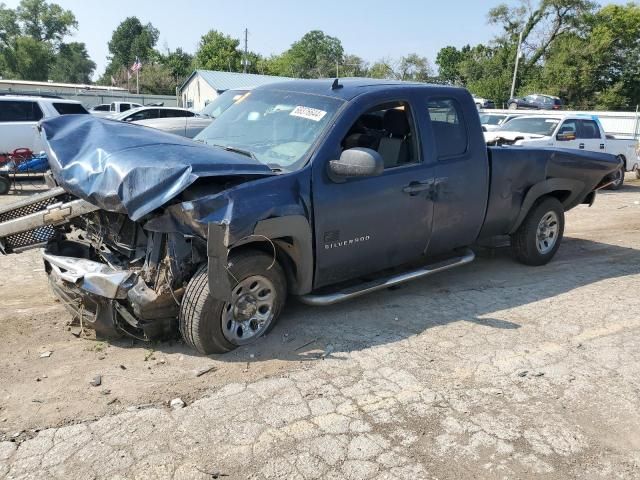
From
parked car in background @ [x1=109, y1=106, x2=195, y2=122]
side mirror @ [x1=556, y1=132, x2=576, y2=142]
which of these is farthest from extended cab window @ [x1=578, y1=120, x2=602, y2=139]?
parked car in background @ [x1=109, y1=106, x2=195, y2=122]

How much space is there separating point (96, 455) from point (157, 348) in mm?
1282

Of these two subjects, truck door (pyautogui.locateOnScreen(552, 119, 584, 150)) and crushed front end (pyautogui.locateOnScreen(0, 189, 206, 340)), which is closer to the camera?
crushed front end (pyautogui.locateOnScreen(0, 189, 206, 340))

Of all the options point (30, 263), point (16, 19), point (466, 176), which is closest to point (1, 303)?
point (30, 263)

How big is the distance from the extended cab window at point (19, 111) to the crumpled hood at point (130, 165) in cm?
967

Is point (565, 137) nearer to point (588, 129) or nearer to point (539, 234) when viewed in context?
point (588, 129)

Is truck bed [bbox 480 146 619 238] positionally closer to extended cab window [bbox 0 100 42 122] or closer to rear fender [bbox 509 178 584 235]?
rear fender [bbox 509 178 584 235]

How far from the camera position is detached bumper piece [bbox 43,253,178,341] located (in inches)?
153

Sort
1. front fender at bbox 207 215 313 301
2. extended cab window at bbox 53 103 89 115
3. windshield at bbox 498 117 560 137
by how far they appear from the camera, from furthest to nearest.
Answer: windshield at bbox 498 117 560 137
extended cab window at bbox 53 103 89 115
front fender at bbox 207 215 313 301

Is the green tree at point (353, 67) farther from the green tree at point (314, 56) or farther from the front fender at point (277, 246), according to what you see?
the front fender at point (277, 246)

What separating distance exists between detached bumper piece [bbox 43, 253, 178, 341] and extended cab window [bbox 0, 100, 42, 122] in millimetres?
10207

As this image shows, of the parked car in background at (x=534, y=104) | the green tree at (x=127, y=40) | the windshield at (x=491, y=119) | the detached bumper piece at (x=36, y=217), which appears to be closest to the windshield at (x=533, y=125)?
the windshield at (x=491, y=119)

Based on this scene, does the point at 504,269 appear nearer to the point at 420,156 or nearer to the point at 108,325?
the point at 420,156

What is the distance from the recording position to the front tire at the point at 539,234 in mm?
6530

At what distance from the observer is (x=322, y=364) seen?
4.16 metres
